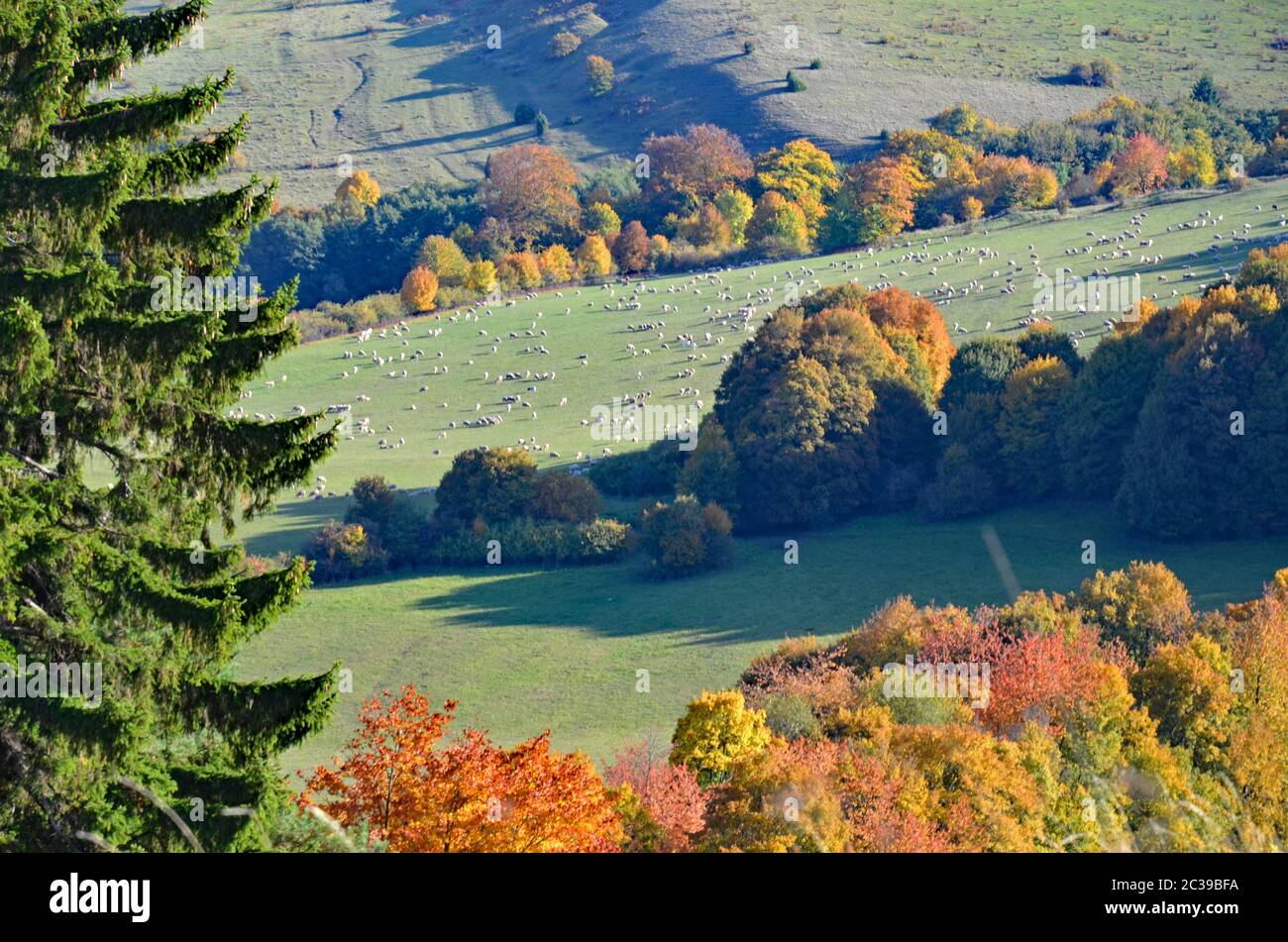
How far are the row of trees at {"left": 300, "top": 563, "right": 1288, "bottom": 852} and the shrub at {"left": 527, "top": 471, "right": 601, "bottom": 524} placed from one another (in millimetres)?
23752

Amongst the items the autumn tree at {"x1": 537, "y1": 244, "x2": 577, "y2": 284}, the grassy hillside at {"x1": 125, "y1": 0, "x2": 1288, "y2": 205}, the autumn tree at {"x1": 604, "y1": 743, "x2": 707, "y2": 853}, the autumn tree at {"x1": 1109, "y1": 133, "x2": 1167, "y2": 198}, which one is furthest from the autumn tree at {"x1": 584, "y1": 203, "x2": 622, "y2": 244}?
the autumn tree at {"x1": 604, "y1": 743, "x2": 707, "y2": 853}

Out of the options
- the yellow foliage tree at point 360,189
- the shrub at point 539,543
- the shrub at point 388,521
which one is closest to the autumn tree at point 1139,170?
the yellow foliage tree at point 360,189

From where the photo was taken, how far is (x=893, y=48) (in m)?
195

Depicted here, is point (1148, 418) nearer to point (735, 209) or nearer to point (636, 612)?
point (636, 612)

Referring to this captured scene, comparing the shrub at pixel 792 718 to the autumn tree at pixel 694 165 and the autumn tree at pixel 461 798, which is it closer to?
the autumn tree at pixel 461 798

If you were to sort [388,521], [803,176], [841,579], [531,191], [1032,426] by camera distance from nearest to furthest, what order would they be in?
[841,579], [388,521], [1032,426], [803,176], [531,191]

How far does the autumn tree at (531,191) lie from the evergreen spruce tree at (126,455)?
429 ft

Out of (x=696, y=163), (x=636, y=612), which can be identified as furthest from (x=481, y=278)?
(x=636, y=612)

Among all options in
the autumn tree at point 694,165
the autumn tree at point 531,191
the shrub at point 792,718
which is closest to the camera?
the shrub at point 792,718

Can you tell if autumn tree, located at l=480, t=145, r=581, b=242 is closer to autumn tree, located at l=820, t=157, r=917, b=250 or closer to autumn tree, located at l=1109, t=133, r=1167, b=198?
autumn tree, located at l=820, t=157, r=917, b=250

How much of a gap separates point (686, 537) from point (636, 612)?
250 inches

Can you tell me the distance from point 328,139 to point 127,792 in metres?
186

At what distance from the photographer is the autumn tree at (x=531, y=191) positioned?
5881 inches

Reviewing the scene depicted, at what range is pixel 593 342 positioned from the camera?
364ft
